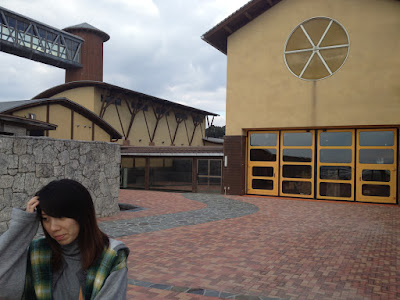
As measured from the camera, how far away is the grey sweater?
5.41 feet

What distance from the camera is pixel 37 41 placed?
96.9 ft

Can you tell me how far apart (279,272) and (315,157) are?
9675 millimetres

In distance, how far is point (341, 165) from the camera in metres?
13.6

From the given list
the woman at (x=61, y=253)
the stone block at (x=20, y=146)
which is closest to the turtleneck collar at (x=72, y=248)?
the woman at (x=61, y=253)

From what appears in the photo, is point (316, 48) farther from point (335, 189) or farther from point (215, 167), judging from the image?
point (215, 167)

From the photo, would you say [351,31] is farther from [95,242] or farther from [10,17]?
Answer: [10,17]

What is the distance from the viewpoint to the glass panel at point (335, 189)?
1359cm

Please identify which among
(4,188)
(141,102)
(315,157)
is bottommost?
(4,188)

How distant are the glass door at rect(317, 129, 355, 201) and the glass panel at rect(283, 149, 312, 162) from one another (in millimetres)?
416

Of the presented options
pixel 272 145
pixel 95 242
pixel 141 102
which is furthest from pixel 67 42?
pixel 95 242

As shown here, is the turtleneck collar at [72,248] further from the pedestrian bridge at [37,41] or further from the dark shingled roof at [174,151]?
the pedestrian bridge at [37,41]

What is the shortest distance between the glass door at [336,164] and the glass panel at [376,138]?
0.38 meters

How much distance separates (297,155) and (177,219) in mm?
7030

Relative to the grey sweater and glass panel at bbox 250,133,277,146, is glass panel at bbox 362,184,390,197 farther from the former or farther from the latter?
the grey sweater
